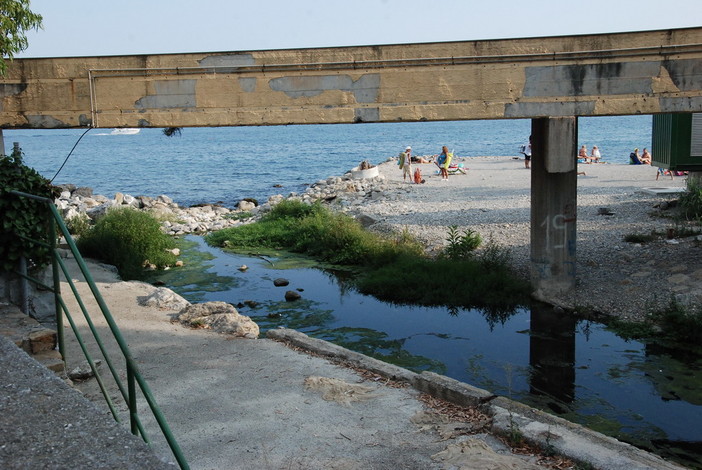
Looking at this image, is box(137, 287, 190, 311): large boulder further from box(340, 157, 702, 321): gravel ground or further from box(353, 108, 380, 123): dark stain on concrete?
box(340, 157, 702, 321): gravel ground

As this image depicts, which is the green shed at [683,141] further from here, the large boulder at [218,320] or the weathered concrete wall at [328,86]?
the large boulder at [218,320]

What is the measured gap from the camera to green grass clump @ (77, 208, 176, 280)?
56.6 feet

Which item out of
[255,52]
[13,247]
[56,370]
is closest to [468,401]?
[56,370]

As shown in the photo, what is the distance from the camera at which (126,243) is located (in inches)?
698

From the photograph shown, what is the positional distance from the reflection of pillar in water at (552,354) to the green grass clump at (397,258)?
0.95 metres

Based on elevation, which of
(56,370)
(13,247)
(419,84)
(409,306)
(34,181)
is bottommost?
(409,306)

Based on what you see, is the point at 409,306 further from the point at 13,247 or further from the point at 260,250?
the point at 13,247

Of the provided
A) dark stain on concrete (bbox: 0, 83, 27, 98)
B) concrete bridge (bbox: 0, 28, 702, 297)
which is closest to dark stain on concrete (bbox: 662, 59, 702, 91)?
concrete bridge (bbox: 0, 28, 702, 297)

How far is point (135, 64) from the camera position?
1327cm

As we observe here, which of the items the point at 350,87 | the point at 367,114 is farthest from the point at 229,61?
the point at 367,114

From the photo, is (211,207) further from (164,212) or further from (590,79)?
(590,79)

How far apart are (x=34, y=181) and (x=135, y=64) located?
6.27 meters

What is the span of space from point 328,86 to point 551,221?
5.20 m

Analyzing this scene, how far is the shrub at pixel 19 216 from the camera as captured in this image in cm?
713
